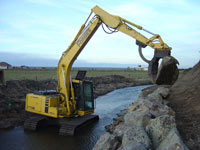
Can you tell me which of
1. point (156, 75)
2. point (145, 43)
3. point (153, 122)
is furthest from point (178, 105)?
point (153, 122)

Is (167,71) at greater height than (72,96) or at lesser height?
greater

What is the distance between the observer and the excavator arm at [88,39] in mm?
7961

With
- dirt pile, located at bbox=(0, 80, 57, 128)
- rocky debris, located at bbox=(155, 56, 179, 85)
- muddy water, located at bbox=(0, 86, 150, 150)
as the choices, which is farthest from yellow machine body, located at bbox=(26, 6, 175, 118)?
rocky debris, located at bbox=(155, 56, 179, 85)

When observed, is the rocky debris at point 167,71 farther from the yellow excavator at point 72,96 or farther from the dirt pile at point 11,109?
the dirt pile at point 11,109

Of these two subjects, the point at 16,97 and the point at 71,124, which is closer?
the point at 71,124

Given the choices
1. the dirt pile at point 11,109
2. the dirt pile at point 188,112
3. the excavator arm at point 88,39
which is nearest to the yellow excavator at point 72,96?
the excavator arm at point 88,39

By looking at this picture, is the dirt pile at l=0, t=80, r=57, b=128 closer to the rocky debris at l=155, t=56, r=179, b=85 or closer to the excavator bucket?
the excavator bucket

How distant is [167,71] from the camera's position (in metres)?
8.37

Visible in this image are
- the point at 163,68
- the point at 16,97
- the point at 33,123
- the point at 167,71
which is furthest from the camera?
the point at 16,97

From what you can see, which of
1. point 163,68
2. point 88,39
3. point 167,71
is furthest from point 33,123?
point 167,71

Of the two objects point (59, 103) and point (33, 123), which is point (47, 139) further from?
point (59, 103)

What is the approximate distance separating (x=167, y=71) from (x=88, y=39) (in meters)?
3.67

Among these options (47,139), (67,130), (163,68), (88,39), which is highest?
(88,39)

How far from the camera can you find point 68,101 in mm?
9234
